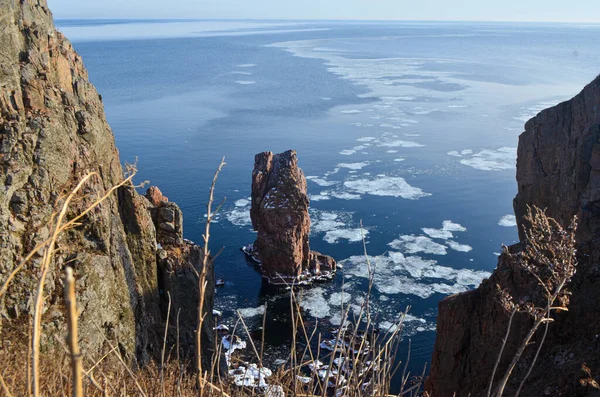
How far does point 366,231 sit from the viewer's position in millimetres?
49812

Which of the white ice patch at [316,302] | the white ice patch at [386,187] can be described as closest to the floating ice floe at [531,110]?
the white ice patch at [386,187]

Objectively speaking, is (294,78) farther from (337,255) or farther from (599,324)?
(599,324)

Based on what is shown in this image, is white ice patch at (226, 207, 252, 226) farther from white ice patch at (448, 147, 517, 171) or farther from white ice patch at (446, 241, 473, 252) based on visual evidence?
white ice patch at (448, 147, 517, 171)

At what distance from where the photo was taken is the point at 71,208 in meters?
17.6

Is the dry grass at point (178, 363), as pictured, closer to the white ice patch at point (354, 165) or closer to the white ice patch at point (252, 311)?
the white ice patch at point (252, 311)

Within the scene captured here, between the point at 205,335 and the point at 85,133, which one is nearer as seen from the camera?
the point at 85,133

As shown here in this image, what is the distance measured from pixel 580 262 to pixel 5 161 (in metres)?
18.8

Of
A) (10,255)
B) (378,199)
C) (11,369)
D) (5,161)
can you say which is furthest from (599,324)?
(378,199)

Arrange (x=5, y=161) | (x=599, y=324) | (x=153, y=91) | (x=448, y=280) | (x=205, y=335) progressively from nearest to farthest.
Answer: (x=599, y=324) < (x=5, y=161) < (x=205, y=335) < (x=448, y=280) < (x=153, y=91)

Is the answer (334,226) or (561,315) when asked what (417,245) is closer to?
(334,226)

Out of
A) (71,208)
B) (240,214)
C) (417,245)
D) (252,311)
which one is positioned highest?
(71,208)

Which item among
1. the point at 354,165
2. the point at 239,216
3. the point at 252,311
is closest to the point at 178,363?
the point at 252,311

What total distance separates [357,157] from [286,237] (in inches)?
1022

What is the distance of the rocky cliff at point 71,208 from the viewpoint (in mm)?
16359
